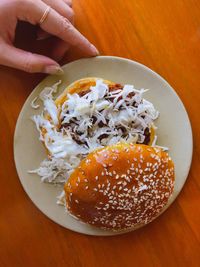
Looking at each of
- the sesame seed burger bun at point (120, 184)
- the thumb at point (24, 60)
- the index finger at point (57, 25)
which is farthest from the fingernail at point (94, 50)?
the sesame seed burger bun at point (120, 184)

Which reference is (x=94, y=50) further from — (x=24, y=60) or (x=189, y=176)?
(x=189, y=176)

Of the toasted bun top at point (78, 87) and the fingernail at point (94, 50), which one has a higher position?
the fingernail at point (94, 50)

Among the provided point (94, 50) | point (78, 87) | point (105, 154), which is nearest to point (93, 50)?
point (94, 50)

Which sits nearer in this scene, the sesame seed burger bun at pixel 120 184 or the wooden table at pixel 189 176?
the sesame seed burger bun at pixel 120 184

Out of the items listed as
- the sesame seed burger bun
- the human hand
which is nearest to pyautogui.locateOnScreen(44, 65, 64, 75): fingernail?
the human hand

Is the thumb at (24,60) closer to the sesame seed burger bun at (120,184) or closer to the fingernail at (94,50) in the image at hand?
the fingernail at (94,50)
